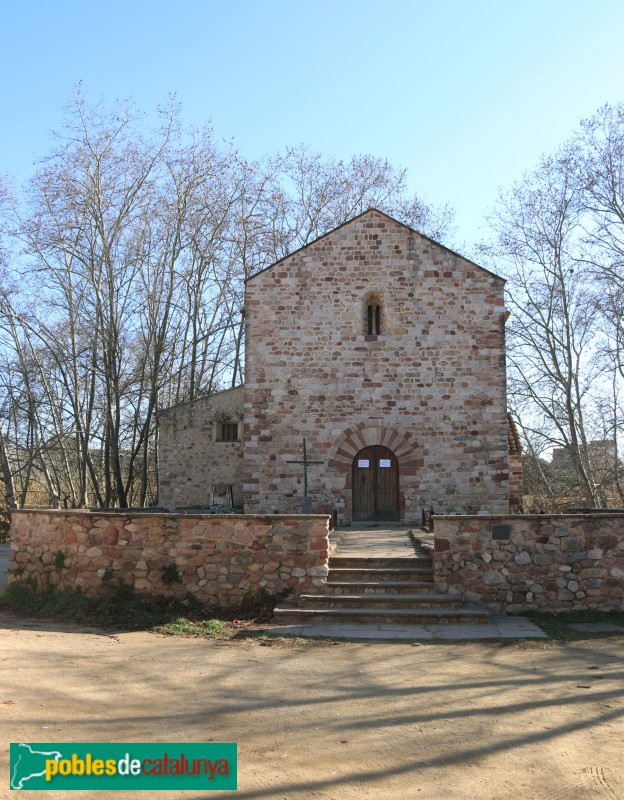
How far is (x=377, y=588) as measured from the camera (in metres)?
9.95

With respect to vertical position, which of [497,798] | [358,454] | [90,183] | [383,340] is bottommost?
[497,798]

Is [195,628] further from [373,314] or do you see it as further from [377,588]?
[373,314]

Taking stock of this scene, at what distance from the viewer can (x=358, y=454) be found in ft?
57.0

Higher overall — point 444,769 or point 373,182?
point 373,182

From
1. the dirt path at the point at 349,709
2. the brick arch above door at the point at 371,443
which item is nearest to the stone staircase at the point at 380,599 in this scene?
the dirt path at the point at 349,709

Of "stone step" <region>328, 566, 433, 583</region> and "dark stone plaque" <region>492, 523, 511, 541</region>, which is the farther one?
"stone step" <region>328, 566, 433, 583</region>

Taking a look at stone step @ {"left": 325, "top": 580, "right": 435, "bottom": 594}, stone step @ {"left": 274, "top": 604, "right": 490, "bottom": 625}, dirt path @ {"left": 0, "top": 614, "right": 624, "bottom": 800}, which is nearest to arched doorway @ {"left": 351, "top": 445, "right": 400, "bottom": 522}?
stone step @ {"left": 325, "top": 580, "right": 435, "bottom": 594}

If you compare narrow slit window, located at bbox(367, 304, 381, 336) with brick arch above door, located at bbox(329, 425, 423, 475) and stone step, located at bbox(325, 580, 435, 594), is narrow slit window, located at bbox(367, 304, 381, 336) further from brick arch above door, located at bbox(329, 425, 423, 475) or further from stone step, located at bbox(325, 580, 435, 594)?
stone step, located at bbox(325, 580, 435, 594)

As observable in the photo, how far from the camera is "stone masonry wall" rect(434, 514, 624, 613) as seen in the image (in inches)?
379

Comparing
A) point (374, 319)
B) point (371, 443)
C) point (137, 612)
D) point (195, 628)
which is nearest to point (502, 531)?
point (195, 628)

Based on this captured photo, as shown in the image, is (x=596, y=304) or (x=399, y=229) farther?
(x=596, y=304)

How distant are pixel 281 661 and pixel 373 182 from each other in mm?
26810

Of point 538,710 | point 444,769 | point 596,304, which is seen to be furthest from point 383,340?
point 444,769

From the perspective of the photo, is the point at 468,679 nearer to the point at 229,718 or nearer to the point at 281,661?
the point at 281,661
